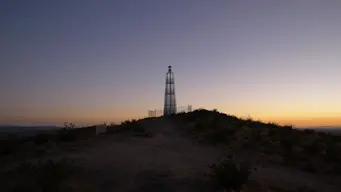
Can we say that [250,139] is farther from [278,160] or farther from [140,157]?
[140,157]

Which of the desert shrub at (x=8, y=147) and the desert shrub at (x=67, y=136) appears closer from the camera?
the desert shrub at (x=8, y=147)

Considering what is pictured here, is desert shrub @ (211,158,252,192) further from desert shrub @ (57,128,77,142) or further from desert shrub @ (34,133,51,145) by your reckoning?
desert shrub @ (34,133,51,145)

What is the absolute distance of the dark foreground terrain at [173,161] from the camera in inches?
591

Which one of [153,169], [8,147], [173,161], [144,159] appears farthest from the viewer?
[8,147]

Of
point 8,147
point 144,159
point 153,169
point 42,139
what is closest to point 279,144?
point 144,159

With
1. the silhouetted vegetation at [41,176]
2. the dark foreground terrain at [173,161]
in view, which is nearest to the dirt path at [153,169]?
the dark foreground terrain at [173,161]

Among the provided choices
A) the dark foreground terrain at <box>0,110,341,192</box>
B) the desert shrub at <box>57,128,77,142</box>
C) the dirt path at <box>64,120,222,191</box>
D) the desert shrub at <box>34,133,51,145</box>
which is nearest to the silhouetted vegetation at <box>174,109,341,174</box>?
the dark foreground terrain at <box>0,110,341,192</box>

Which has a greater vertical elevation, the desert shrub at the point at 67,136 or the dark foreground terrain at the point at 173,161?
the desert shrub at the point at 67,136

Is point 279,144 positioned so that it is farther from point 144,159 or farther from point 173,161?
point 144,159

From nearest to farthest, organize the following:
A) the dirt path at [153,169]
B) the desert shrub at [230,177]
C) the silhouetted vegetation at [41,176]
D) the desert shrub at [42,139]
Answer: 1. the silhouetted vegetation at [41,176]
2. the desert shrub at [230,177]
3. the dirt path at [153,169]
4. the desert shrub at [42,139]

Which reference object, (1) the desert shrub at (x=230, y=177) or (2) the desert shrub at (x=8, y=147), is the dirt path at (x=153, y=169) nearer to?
(1) the desert shrub at (x=230, y=177)

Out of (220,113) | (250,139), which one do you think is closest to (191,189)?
(250,139)

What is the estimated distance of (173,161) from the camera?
63.9ft

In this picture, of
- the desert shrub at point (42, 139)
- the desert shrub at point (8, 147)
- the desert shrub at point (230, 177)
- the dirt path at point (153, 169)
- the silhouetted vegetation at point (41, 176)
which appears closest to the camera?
the silhouetted vegetation at point (41, 176)
